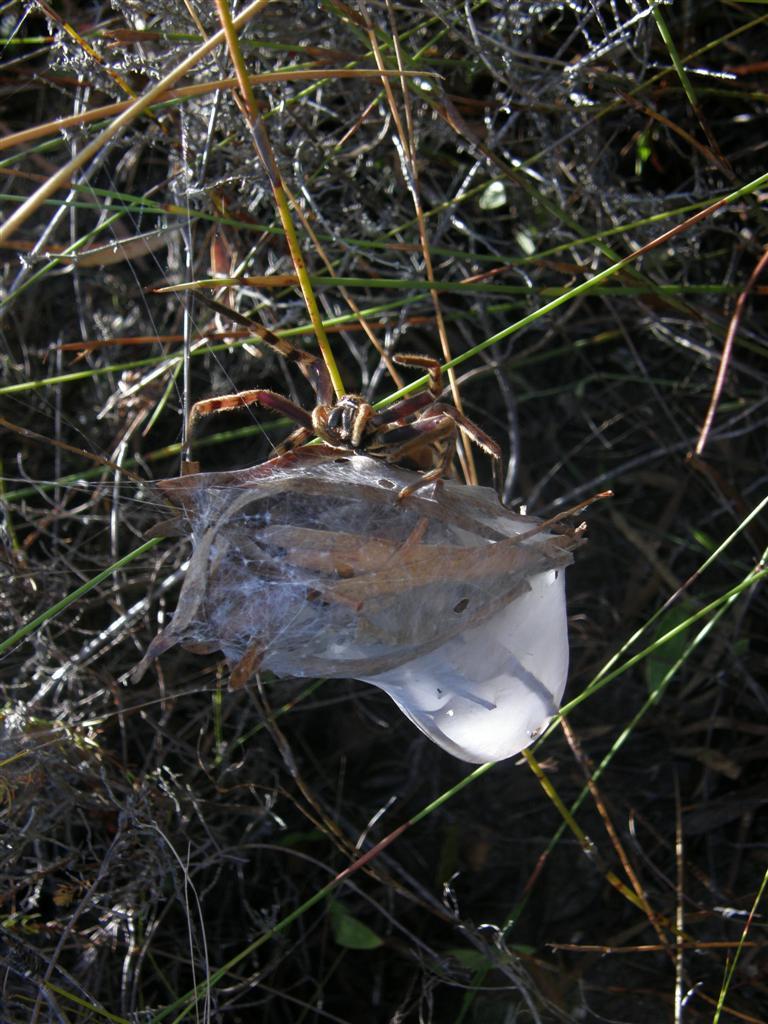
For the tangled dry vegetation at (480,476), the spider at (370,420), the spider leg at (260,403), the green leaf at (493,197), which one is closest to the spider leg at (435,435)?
the spider at (370,420)

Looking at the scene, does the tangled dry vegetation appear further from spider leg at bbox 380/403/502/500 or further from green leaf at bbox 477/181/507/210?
spider leg at bbox 380/403/502/500

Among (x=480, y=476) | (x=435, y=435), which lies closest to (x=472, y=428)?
(x=435, y=435)

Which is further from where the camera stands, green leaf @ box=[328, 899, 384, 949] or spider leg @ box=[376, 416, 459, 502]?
green leaf @ box=[328, 899, 384, 949]

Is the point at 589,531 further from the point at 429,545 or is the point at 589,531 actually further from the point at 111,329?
the point at 111,329

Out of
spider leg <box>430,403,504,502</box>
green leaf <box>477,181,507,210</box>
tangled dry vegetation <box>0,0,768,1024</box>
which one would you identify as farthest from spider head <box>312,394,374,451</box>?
green leaf <box>477,181,507,210</box>

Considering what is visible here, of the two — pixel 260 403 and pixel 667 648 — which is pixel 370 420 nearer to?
pixel 260 403
